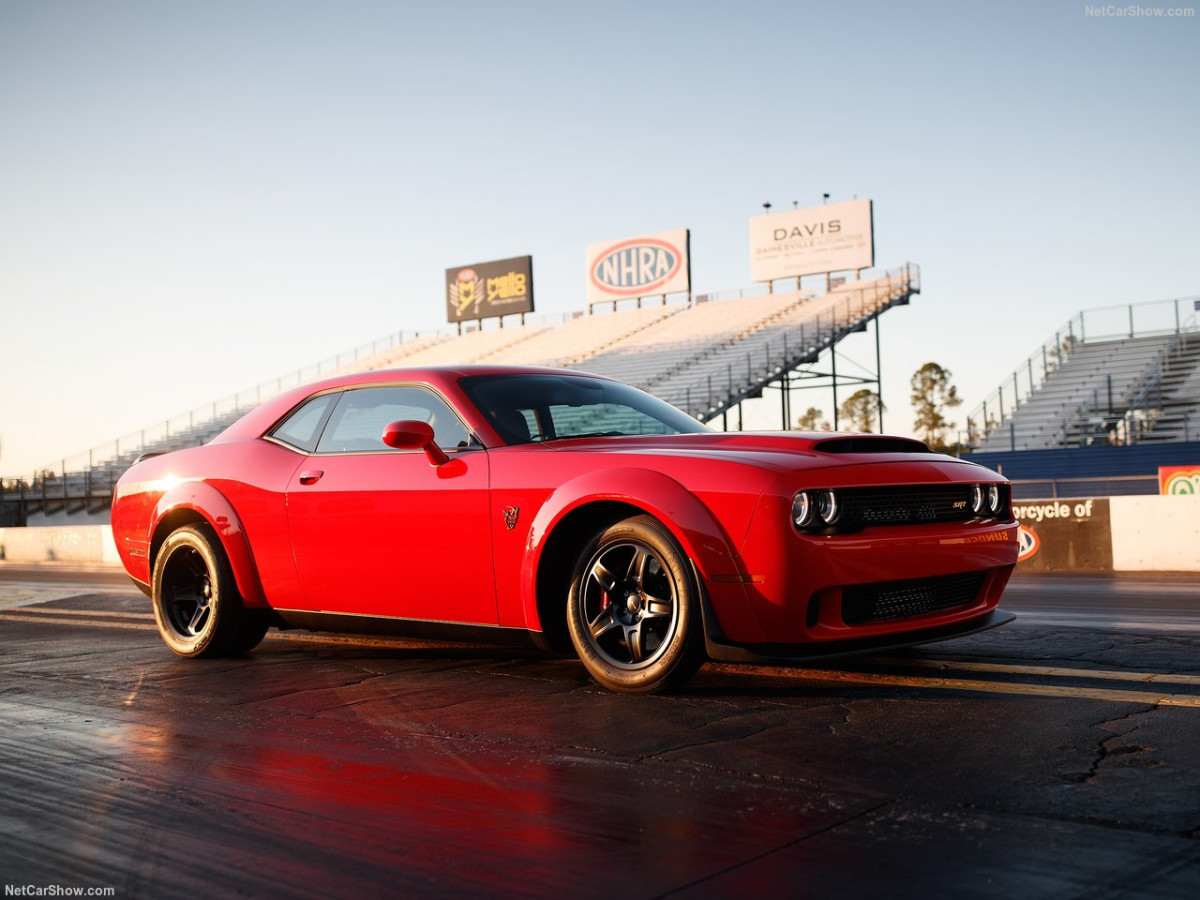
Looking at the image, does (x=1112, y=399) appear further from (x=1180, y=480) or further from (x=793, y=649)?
(x=793, y=649)

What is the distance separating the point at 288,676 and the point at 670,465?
2.32 m

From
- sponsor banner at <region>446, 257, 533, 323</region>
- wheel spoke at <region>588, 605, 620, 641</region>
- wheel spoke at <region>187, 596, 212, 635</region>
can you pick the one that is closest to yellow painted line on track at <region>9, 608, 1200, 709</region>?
wheel spoke at <region>588, 605, 620, 641</region>

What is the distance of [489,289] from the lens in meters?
59.1

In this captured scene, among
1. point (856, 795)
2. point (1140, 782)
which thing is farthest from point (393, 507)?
point (1140, 782)

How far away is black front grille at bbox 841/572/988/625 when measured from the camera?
441 cm

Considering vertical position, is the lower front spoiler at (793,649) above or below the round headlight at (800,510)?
below

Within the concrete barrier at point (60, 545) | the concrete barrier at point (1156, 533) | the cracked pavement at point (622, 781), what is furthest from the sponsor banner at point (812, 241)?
the cracked pavement at point (622, 781)

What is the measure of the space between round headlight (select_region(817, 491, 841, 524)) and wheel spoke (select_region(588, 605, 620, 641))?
3.00ft

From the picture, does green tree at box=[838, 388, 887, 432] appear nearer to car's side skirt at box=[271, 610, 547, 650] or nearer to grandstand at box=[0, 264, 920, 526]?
grandstand at box=[0, 264, 920, 526]

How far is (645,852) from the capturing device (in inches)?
108

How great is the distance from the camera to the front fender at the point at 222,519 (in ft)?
20.0

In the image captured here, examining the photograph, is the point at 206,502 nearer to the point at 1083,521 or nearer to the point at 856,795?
the point at 856,795

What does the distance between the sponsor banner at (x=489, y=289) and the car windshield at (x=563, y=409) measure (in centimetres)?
5196

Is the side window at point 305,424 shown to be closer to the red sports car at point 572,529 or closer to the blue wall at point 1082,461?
the red sports car at point 572,529
